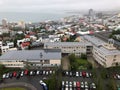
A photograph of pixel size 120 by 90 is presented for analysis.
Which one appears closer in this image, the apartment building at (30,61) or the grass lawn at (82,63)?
the grass lawn at (82,63)

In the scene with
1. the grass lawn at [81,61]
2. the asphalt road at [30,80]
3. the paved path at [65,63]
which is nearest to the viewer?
the asphalt road at [30,80]

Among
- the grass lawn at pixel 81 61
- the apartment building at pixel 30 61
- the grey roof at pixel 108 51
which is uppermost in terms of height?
the grey roof at pixel 108 51

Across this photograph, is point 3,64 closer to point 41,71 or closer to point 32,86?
point 41,71

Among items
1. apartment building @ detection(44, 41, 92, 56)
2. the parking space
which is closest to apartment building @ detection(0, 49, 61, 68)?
the parking space

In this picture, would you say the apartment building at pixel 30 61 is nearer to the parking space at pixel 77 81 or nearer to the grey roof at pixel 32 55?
the grey roof at pixel 32 55

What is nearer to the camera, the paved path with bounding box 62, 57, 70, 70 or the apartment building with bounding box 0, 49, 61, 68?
the apartment building with bounding box 0, 49, 61, 68

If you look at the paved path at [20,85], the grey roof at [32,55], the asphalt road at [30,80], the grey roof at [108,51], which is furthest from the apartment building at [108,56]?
the paved path at [20,85]

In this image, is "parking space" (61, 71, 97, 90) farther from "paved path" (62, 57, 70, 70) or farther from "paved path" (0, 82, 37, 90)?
"paved path" (0, 82, 37, 90)

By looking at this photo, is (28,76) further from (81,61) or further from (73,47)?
(73,47)

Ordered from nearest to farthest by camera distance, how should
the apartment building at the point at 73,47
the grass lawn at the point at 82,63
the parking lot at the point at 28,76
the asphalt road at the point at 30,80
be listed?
the asphalt road at the point at 30,80, the parking lot at the point at 28,76, the grass lawn at the point at 82,63, the apartment building at the point at 73,47

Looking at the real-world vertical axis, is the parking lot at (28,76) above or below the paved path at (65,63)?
above

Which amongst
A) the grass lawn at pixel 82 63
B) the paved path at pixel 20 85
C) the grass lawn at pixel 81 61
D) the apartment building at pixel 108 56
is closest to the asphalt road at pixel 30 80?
the paved path at pixel 20 85

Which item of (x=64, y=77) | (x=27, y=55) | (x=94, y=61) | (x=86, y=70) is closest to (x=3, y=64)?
(x=27, y=55)
